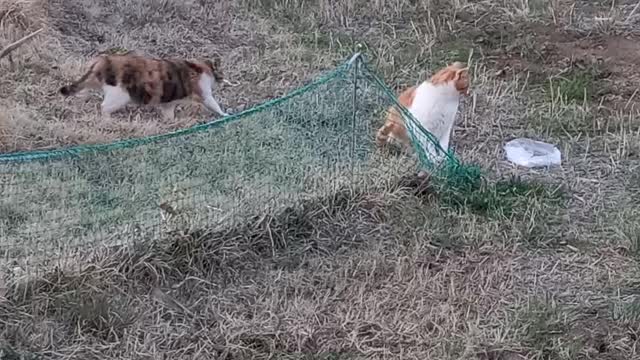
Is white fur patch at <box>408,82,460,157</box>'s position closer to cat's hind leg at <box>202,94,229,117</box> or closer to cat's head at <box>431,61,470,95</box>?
cat's head at <box>431,61,470,95</box>

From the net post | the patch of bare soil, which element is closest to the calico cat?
the net post

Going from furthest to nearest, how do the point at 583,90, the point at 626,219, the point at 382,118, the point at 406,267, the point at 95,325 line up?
the point at 583,90 < the point at 382,118 < the point at 626,219 < the point at 406,267 < the point at 95,325

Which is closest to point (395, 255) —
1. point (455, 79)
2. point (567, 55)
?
point (455, 79)

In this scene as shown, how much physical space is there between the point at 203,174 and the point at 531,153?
69.2 inches

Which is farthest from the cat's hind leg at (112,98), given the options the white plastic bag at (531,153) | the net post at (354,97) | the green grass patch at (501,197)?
the white plastic bag at (531,153)

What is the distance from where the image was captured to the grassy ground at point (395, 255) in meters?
3.67

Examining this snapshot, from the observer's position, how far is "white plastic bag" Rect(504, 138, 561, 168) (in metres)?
5.20

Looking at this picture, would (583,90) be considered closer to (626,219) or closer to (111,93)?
(626,219)

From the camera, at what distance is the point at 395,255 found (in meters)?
4.22

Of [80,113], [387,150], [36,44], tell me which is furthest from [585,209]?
[36,44]

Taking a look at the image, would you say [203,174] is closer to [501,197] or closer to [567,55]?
[501,197]

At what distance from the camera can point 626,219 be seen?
180 inches

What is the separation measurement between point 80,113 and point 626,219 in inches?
111

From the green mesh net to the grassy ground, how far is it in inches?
4.5
